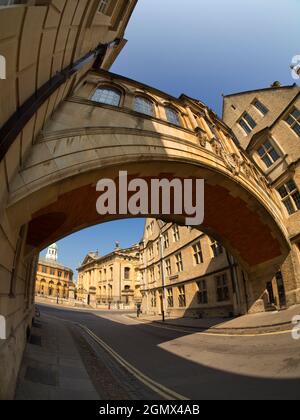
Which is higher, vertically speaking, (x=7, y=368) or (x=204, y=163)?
(x=204, y=163)

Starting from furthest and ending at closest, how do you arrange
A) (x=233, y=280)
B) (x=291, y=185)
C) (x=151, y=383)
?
(x=233, y=280) < (x=291, y=185) < (x=151, y=383)

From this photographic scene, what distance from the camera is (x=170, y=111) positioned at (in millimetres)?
11898

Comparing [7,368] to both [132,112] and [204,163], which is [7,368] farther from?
[204,163]

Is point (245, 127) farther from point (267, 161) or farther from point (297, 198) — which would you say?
point (297, 198)

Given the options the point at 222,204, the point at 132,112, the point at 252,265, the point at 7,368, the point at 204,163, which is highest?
the point at 132,112

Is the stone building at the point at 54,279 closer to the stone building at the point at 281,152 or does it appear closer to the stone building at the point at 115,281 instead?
the stone building at the point at 115,281

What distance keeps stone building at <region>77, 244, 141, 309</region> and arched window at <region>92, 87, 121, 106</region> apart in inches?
2086

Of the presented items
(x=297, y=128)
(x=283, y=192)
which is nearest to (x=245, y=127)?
(x=297, y=128)

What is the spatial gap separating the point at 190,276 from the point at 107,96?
18.8 meters

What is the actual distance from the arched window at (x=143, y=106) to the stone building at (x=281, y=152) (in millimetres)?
10736

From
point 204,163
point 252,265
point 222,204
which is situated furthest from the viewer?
point 252,265

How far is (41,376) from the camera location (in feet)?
18.2
